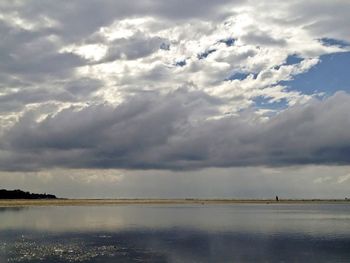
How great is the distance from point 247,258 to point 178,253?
826 centimetres

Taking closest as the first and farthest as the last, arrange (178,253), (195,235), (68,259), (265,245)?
(68,259), (178,253), (265,245), (195,235)

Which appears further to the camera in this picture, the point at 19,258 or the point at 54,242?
the point at 54,242

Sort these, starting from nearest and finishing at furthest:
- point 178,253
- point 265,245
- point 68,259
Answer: point 68,259 < point 178,253 < point 265,245

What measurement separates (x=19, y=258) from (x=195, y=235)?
106 ft

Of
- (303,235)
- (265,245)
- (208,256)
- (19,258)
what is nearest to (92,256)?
(19,258)

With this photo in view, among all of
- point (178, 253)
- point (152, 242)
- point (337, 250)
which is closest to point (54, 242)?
point (152, 242)

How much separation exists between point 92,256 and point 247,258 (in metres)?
16.6

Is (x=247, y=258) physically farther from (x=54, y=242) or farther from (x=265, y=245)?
(x=54, y=242)

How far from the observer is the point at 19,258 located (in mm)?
50875

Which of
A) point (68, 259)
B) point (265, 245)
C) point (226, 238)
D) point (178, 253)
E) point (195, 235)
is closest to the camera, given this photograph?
point (68, 259)

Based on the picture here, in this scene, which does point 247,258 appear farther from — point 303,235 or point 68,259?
point 303,235

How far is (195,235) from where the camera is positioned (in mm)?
76625

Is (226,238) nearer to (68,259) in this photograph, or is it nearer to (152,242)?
(152,242)

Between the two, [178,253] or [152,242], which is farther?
[152,242]
